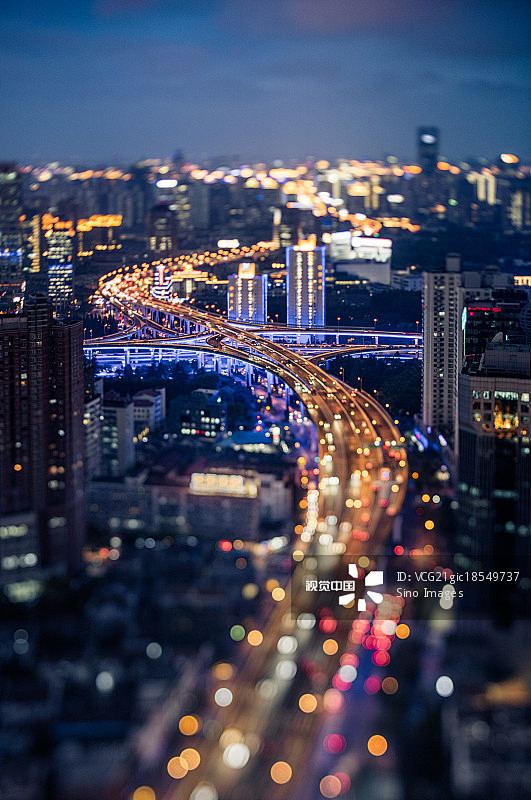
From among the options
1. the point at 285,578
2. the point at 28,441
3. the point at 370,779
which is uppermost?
the point at 28,441

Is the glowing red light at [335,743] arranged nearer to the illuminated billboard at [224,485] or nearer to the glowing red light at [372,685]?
the glowing red light at [372,685]

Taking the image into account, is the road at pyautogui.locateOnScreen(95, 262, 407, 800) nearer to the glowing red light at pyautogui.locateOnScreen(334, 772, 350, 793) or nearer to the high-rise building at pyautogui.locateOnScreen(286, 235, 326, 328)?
the glowing red light at pyautogui.locateOnScreen(334, 772, 350, 793)

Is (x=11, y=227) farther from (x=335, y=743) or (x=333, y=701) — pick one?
(x=335, y=743)

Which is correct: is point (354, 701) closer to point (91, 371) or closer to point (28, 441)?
point (28, 441)

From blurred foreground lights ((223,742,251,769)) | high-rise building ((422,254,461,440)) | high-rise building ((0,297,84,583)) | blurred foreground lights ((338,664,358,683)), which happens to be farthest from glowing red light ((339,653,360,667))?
high-rise building ((422,254,461,440))

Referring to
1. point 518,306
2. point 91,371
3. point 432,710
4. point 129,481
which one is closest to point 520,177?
point 518,306

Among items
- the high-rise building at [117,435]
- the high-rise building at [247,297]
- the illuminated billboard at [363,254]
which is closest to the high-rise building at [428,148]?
the illuminated billboard at [363,254]
